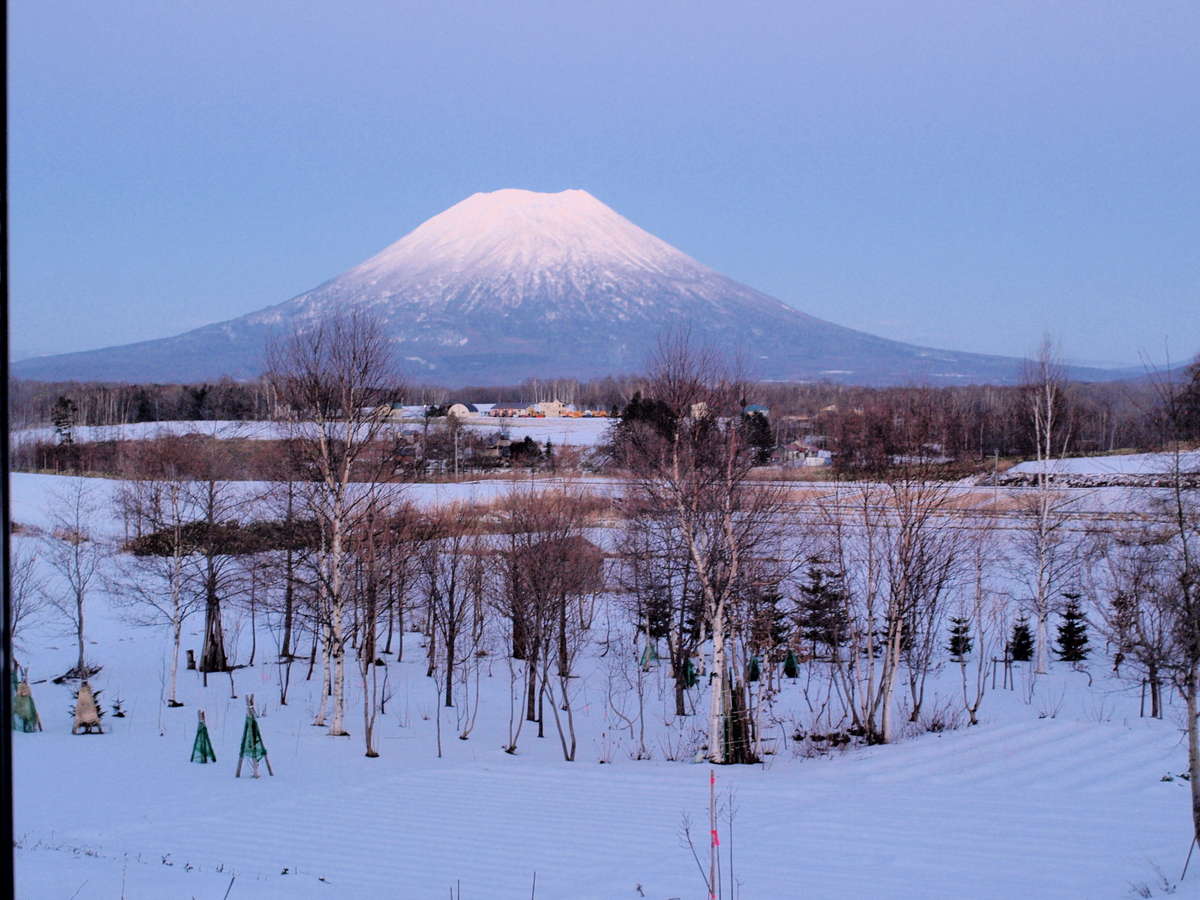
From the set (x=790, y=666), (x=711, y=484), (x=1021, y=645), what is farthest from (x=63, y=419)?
(x=1021, y=645)

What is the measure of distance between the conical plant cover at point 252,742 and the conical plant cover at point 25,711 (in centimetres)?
563

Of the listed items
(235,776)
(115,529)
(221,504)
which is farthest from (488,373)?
(235,776)

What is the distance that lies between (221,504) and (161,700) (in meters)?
6.67

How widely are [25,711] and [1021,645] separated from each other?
24.5 metres

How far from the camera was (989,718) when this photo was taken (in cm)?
1977

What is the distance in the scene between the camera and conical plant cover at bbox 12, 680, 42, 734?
58.5 ft

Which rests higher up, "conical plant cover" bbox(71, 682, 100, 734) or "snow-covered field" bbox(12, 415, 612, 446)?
"snow-covered field" bbox(12, 415, 612, 446)

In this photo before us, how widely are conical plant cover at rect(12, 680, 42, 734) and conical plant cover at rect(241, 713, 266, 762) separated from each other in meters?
5.63

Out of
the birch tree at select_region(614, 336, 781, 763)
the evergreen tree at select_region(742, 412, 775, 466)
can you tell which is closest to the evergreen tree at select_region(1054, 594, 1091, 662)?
the evergreen tree at select_region(742, 412, 775, 466)

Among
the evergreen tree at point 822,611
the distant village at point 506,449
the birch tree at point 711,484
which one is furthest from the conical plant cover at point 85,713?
the distant village at point 506,449

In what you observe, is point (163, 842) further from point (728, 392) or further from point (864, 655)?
point (864, 655)

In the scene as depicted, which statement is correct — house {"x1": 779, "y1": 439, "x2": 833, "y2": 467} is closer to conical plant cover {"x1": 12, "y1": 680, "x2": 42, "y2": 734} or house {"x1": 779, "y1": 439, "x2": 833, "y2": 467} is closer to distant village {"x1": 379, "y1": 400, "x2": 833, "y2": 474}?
distant village {"x1": 379, "y1": 400, "x2": 833, "y2": 474}

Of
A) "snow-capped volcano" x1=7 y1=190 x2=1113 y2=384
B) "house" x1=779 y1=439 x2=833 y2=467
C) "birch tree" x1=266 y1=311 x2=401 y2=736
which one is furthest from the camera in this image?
"snow-capped volcano" x1=7 y1=190 x2=1113 y2=384

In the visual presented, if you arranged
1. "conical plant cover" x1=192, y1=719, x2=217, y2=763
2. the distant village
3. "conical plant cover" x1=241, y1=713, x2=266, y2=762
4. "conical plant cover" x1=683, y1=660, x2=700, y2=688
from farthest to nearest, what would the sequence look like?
the distant village → "conical plant cover" x1=683, y1=660, x2=700, y2=688 → "conical plant cover" x1=192, y1=719, x2=217, y2=763 → "conical plant cover" x1=241, y1=713, x2=266, y2=762
